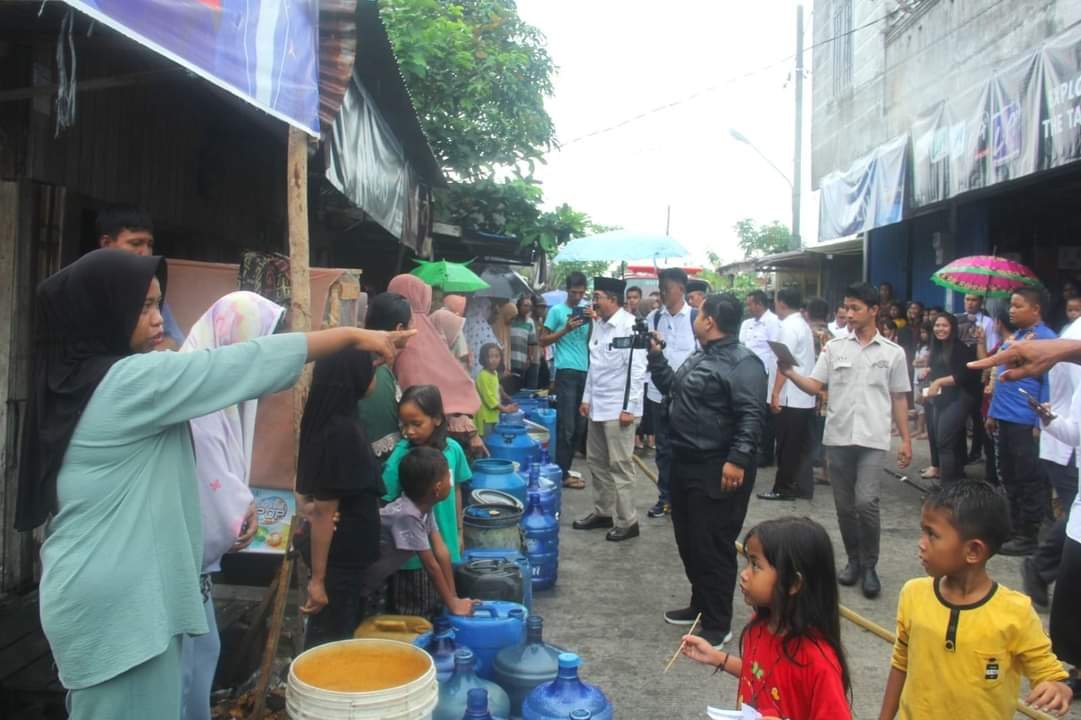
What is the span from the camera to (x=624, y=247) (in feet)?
35.3

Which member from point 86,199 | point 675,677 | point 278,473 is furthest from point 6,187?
point 675,677

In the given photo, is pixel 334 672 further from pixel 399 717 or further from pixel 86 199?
pixel 86 199

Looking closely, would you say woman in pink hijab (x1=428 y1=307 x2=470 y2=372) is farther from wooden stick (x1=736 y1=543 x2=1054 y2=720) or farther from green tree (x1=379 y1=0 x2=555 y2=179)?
green tree (x1=379 y1=0 x2=555 y2=179)

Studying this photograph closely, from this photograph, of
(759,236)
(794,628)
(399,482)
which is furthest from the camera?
(759,236)

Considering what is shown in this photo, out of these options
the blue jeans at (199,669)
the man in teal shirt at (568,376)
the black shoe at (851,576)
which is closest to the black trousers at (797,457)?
the man in teal shirt at (568,376)

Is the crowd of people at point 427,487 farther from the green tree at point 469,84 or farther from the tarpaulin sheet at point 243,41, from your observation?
the green tree at point 469,84

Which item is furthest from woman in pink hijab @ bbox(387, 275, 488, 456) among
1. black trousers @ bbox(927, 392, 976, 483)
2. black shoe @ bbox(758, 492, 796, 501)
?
black trousers @ bbox(927, 392, 976, 483)

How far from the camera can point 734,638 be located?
16.8ft

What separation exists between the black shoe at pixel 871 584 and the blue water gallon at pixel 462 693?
130 inches

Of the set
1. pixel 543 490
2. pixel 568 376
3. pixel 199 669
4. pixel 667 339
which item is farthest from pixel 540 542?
pixel 667 339

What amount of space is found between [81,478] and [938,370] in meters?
8.35

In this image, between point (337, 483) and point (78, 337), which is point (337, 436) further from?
point (78, 337)

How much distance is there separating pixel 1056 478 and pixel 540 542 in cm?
351

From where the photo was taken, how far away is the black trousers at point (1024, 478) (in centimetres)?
666
